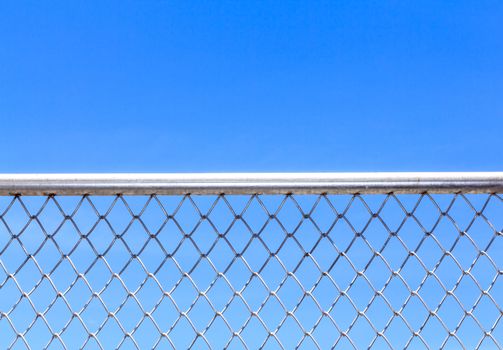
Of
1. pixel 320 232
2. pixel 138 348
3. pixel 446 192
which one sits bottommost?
pixel 138 348

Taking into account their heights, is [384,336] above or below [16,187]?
below

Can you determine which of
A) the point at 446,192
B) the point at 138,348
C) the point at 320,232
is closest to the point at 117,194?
the point at 138,348

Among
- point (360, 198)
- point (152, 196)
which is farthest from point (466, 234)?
point (152, 196)

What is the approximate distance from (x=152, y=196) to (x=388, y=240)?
135cm

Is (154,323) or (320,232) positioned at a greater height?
(320,232)

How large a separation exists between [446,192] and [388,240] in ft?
1.40

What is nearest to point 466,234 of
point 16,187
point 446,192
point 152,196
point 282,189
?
point 446,192

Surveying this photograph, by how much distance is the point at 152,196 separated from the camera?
397 cm

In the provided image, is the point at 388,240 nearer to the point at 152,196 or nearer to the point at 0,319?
the point at 152,196

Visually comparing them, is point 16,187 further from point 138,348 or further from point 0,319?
point 138,348

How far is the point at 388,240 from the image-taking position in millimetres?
4090

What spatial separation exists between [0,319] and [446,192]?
2598mm

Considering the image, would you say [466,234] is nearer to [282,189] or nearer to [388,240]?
[388,240]

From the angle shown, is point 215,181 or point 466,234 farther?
point 466,234
